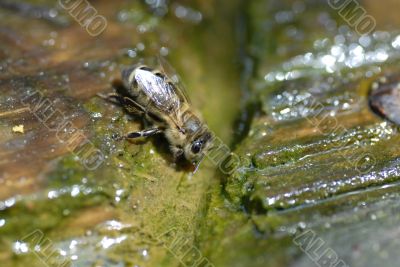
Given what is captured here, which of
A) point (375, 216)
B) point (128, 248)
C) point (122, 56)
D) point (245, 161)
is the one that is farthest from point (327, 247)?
point (122, 56)

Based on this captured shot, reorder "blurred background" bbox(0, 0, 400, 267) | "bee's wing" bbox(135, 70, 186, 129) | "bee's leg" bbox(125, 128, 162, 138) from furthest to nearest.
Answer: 1. "bee's wing" bbox(135, 70, 186, 129)
2. "bee's leg" bbox(125, 128, 162, 138)
3. "blurred background" bbox(0, 0, 400, 267)

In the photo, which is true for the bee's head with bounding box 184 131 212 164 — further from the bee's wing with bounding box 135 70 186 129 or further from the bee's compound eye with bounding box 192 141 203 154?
the bee's wing with bounding box 135 70 186 129

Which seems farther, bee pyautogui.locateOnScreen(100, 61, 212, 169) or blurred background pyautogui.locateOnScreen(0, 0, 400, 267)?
bee pyautogui.locateOnScreen(100, 61, 212, 169)

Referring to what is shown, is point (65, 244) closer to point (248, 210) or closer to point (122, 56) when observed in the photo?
point (248, 210)

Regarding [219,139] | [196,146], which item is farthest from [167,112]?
[219,139]

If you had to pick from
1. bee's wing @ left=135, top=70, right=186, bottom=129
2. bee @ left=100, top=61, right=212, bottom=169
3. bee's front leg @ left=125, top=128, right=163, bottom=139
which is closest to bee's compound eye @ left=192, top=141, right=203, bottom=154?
bee @ left=100, top=61, right=212, bottom=169

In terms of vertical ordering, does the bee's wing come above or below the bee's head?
above

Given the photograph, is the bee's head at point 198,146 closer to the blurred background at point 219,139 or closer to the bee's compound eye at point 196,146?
the bee's compound eye at point 196,146

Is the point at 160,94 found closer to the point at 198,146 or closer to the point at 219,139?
the point at 198,146
